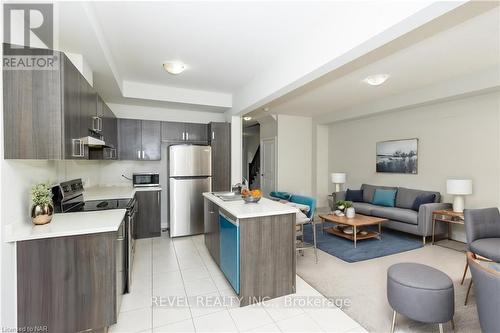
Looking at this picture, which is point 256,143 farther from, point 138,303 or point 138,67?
point 138,303

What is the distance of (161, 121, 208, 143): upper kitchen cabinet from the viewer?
4746 millimetres

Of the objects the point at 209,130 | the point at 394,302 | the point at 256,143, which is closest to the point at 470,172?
the point at 394,302

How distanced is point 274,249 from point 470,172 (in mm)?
3973

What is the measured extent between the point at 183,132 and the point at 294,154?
343cm

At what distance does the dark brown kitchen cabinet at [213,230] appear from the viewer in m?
3.08

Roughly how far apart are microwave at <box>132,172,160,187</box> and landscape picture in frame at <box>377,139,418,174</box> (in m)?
5.03

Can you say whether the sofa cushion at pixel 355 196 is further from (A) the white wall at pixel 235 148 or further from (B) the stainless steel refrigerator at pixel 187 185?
(B) the stainless steel refrigerator at pixel 187 185

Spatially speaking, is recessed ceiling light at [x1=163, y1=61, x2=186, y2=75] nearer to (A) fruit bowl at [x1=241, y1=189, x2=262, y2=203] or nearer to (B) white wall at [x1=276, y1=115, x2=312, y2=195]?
(A) fruit bowl at [x1=241, y1=189, x2=262, y2=203]

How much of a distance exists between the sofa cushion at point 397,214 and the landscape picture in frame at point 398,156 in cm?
98

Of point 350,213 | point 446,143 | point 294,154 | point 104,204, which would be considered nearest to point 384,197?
point 350,213

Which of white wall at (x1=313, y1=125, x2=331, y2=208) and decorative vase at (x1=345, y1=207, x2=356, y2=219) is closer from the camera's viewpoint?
decorative vase at (x1=345, y1=207, x2=356, y2=219)

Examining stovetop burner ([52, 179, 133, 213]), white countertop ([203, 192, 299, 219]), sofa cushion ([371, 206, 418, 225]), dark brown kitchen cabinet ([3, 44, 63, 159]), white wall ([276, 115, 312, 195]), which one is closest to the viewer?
dark brown kitchen cabinet ([3, 44, 63, 159])

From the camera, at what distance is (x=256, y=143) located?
10000 millimetres

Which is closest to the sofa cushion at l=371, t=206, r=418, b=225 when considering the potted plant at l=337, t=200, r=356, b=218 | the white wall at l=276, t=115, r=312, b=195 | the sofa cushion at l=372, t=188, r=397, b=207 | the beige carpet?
the sofa cushion at l=372, t=188, r=397, b=207
